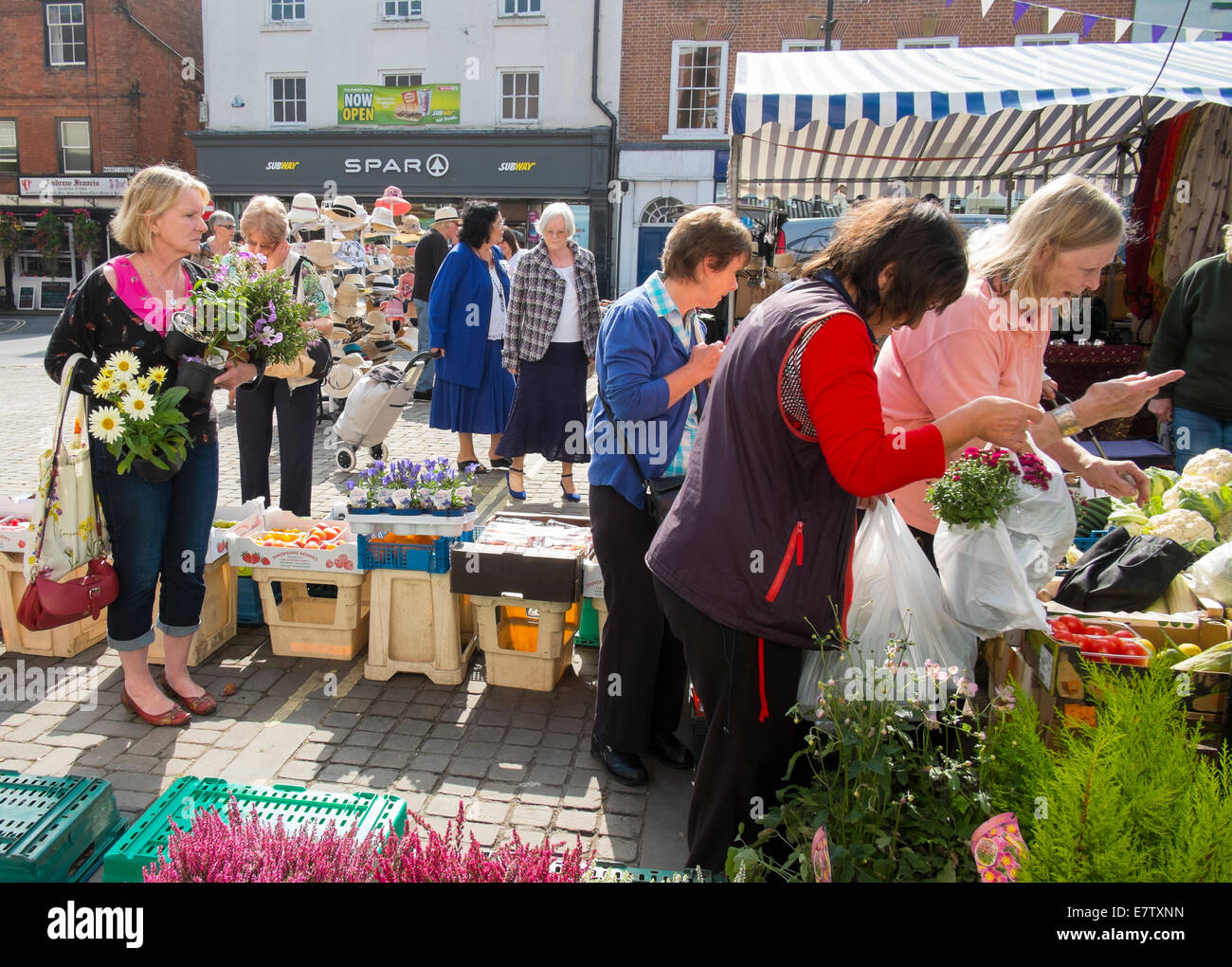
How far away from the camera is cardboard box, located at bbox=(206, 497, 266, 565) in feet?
13.8

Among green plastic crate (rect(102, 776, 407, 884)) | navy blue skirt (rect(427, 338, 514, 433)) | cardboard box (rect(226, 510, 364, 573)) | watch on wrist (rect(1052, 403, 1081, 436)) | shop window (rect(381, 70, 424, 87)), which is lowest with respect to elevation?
green plastic crate (rect(102, 776, 407, 884))

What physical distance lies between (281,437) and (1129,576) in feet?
14.8

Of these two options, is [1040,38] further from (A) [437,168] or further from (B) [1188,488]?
(B) [1188,488]

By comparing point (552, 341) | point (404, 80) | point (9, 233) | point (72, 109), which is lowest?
point (552, 341)

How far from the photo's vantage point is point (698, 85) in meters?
21.3

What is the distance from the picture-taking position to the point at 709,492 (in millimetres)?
2158

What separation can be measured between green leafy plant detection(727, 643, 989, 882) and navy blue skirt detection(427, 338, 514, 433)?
5638mm

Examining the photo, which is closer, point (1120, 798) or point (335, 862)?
point (1120, 798)

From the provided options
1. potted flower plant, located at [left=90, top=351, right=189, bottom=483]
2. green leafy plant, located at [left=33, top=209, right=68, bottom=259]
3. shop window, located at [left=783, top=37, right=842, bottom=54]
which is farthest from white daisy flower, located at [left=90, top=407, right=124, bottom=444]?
green leafy plant, located at [left=33, top=209, right=68, bottom=259]

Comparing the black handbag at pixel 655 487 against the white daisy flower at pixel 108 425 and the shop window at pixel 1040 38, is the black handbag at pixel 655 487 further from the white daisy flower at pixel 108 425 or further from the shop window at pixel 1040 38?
the shop window at pixel 1040 38

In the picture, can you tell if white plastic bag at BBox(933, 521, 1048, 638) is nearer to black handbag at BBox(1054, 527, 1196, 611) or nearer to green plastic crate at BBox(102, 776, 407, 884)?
black handbag at BBox(1054, 527, 1196, 611)

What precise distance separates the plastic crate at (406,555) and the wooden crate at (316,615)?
0.17m

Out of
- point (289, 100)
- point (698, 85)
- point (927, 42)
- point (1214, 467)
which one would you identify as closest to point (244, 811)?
point (1214, 467)
